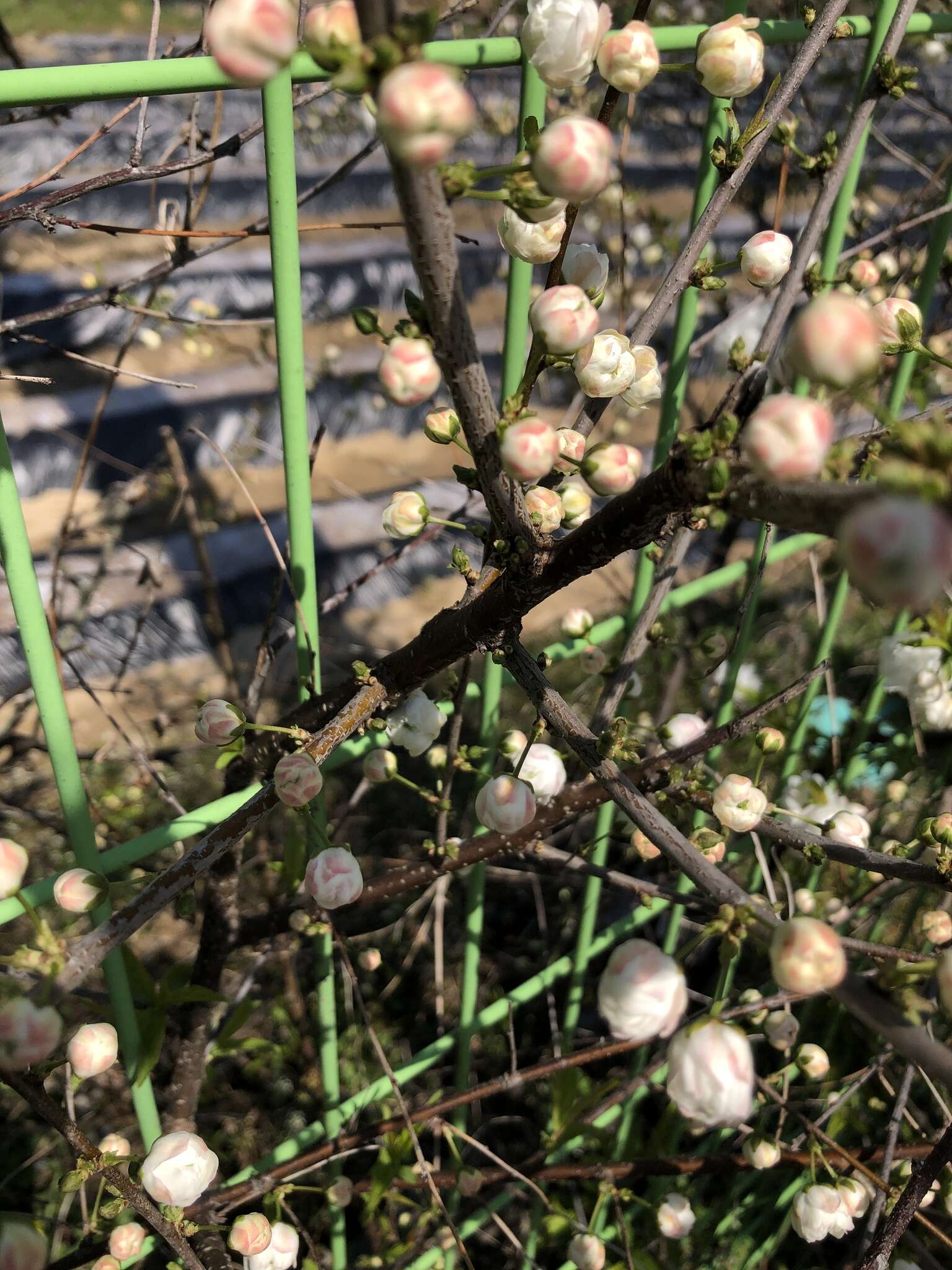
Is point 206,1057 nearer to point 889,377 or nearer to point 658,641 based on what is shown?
point 658,641

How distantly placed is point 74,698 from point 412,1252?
1.68 m

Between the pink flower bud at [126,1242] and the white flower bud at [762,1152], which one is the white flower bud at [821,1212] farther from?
the pink flower bud at [126,1242]

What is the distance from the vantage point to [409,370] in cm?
46

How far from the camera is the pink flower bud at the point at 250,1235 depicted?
2.67 feet

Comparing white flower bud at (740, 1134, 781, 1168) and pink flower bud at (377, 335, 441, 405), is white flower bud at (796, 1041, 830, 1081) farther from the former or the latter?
pink flower bud at (377, 335, 441, 405)

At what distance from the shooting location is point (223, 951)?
3.41 ft

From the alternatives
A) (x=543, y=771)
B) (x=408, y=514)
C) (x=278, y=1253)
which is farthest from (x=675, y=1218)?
(x=408, y=514)

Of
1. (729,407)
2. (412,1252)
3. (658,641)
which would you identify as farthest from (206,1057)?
(729,407)

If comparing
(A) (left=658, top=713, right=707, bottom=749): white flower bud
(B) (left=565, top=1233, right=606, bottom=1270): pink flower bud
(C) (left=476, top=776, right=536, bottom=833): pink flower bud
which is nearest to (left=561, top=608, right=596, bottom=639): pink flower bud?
(A) (left=658, top=713, right=707, bottom=749): white flower bud

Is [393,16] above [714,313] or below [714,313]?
above

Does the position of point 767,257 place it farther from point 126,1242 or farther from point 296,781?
point 126,1242

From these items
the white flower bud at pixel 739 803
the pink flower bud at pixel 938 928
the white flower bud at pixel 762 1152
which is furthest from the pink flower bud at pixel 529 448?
the white flower bud at pixel 762 1152

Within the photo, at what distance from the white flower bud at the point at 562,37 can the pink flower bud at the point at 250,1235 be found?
912mm

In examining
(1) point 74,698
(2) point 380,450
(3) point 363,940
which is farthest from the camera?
(2) point 380,450
